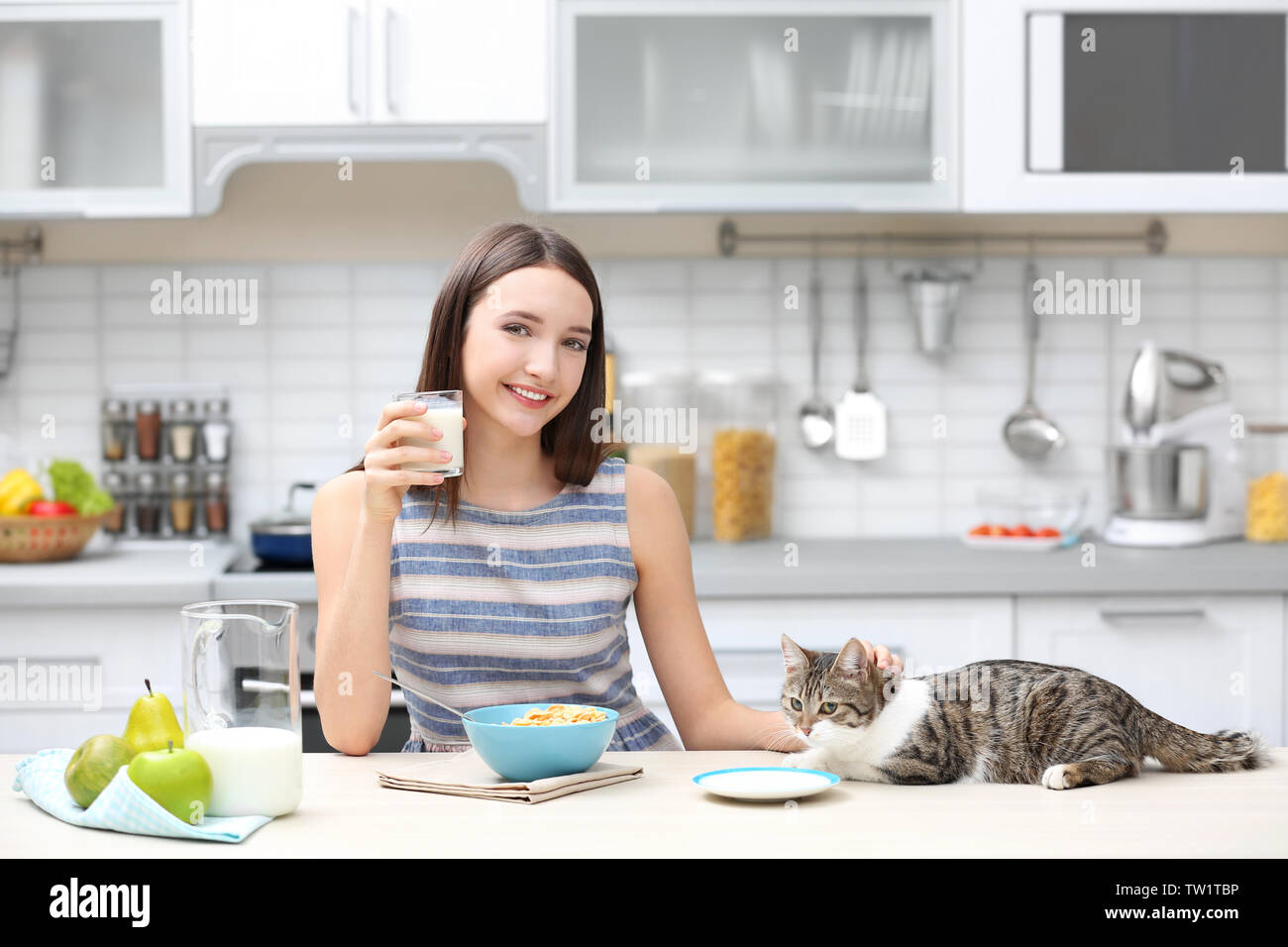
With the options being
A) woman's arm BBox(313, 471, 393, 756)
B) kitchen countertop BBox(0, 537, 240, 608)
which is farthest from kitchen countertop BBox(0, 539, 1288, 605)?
woman's arm BBox(313, 471, 393, 756)

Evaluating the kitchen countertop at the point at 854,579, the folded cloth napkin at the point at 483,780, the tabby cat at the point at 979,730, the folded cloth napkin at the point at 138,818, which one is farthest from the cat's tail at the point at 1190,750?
the kitchen countertop at the point at 854,579

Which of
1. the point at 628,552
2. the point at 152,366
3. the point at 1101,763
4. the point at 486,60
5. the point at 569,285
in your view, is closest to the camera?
the point at 1101,763

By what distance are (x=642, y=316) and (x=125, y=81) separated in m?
1.23

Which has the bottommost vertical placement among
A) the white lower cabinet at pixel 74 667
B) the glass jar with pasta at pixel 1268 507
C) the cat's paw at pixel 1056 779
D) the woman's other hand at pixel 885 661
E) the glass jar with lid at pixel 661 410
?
the white lower cabinet at pixel 74 667

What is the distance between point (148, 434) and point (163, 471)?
9cm

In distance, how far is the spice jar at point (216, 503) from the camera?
2.95m

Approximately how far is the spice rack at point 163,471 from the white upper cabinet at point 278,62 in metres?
0.70

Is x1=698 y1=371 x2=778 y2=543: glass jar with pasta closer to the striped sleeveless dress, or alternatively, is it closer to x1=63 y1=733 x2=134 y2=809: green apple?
the striped sleeveless dress

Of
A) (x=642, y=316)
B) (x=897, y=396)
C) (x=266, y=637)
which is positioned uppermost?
(x=642, y=316)

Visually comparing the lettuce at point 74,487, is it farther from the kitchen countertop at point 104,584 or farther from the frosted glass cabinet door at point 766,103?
the frosted glass cabinet door at point 766,103

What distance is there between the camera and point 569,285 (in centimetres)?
147
